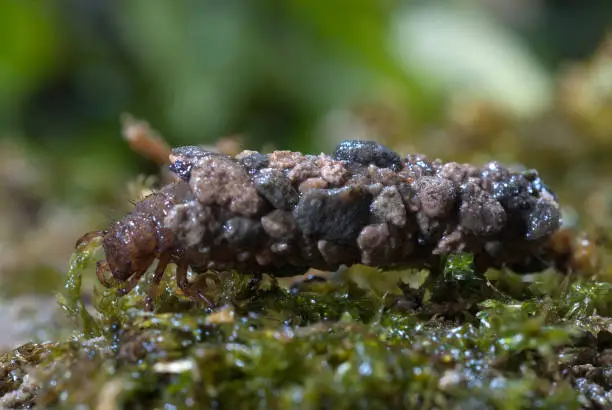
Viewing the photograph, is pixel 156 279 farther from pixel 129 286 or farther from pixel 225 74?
pixel 225 74

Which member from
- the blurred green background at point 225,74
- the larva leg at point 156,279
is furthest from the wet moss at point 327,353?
the blurred green background at point 225,74

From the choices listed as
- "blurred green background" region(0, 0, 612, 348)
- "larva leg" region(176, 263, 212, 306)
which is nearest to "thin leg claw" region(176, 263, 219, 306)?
"larva leg" region(176, 263, 212, 306)

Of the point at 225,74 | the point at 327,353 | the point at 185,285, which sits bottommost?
the point at 327,353

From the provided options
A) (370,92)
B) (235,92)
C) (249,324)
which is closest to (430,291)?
(249,324)

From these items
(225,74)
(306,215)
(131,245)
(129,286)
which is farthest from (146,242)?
(225,74)

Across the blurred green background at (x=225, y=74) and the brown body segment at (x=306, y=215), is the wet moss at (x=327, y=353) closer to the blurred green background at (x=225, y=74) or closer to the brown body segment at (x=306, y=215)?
the brown body segment at (x=306, y=215)
